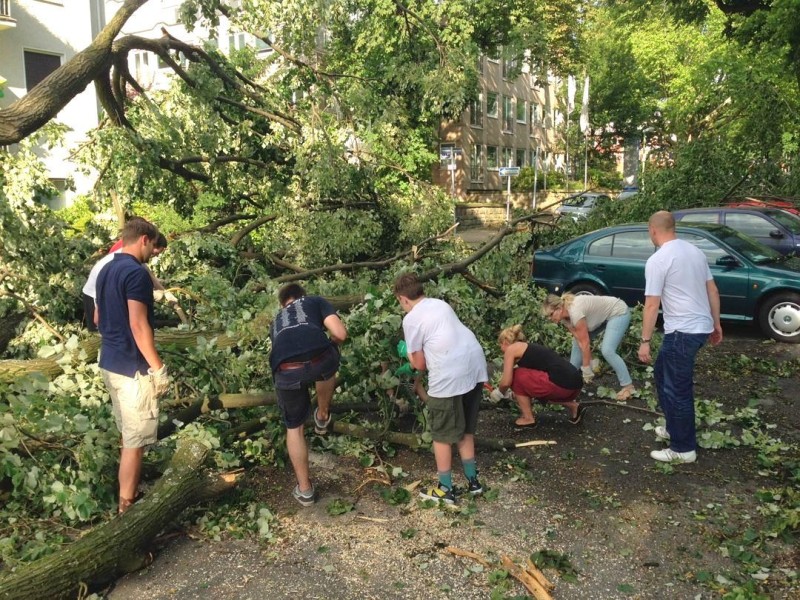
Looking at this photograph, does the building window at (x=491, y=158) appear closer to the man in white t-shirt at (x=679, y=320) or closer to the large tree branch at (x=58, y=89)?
the large tree branch at (x=58, y=89)

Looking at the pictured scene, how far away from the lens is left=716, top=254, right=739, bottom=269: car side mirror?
8.16 meters

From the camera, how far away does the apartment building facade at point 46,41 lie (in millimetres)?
20641

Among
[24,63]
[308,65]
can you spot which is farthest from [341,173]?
[24,63]

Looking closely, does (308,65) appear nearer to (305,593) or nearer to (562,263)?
(562,263)

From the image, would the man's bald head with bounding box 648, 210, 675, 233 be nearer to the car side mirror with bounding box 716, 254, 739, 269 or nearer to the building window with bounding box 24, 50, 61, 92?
the car side mirror with bounding box 716, 254, 739, 269

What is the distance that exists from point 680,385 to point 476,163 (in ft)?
113

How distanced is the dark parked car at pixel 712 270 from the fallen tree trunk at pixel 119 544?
632cm

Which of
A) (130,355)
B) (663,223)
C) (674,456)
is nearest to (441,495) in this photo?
(674,456)

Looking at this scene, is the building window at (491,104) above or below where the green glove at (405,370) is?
above

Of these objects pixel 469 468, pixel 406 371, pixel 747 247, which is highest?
pixel 747 247

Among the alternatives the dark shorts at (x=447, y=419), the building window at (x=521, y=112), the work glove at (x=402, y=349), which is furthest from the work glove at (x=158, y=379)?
the building window at (x=521, y=112)

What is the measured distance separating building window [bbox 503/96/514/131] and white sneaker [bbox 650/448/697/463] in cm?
3879

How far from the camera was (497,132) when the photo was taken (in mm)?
40312

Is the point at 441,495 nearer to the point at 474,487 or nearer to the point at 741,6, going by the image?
the point at 474,487
